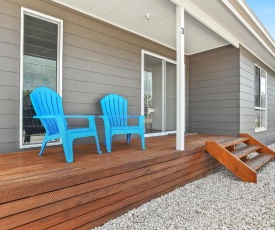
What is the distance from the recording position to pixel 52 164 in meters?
1.98

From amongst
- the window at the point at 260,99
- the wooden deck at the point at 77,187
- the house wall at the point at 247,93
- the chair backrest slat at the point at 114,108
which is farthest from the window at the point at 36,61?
the window at the point at 260,99

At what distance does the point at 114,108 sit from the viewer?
3414mm

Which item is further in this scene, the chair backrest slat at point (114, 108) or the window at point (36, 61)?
the chair backrest slat at point (114, 108)

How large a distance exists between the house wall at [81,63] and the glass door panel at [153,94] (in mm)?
260

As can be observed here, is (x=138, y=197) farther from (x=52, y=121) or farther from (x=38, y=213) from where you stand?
(x=52, y=121)

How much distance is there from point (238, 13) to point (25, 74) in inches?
138

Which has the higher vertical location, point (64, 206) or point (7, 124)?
point (7, 124)

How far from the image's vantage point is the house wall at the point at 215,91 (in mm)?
4719

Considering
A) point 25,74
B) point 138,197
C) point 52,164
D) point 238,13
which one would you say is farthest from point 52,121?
point 238,13

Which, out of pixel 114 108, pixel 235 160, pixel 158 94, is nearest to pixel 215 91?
pixel 158 94

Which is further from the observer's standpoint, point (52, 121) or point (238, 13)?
point (238, 13)

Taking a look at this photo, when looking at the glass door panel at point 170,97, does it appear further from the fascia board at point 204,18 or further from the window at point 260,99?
the window at point 260,99

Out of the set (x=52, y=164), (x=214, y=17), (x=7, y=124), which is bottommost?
(x=52, y=164)

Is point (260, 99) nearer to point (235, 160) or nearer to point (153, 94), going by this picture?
point (153, 94)
